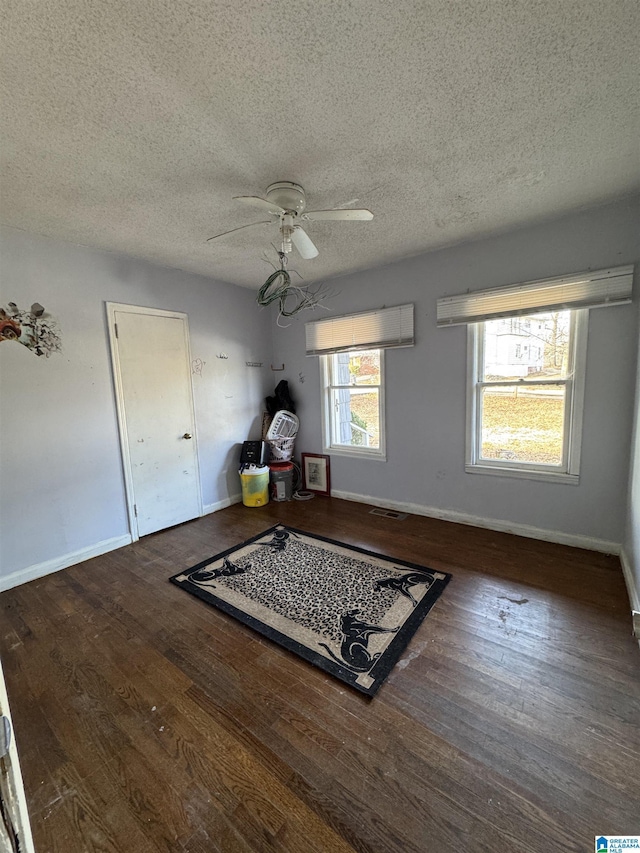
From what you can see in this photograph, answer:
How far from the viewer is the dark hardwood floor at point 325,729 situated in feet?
3.70

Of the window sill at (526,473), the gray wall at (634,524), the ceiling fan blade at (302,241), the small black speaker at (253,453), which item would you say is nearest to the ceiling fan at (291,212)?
the ceiling fan blade at (302,241)

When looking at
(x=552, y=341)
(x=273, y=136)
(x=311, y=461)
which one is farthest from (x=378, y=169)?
(x=311, y=461)

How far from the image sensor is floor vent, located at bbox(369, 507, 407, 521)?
355 centimetres

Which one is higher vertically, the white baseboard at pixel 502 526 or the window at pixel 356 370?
the window at pixel 356 370

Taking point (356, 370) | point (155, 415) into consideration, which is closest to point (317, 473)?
point (356, 370)

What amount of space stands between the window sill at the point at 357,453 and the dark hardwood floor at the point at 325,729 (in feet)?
5.55

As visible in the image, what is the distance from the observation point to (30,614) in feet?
7.35

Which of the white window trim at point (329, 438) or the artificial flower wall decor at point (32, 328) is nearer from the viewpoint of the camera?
the artificial flower wall decor at point (32, 328)

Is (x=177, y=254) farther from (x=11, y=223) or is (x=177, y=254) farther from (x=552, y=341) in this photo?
(x=552, y=341)

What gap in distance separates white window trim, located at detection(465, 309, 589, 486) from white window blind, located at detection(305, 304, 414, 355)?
2.12 ft

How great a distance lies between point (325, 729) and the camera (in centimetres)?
144

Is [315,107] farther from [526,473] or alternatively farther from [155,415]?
[526,473]

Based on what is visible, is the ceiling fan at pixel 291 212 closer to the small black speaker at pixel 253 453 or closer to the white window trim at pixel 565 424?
the white window trim at pixel 565 424

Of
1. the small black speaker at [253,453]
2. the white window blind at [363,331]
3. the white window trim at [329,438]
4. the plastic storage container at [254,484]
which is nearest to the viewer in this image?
the white window blind at [363,331]
